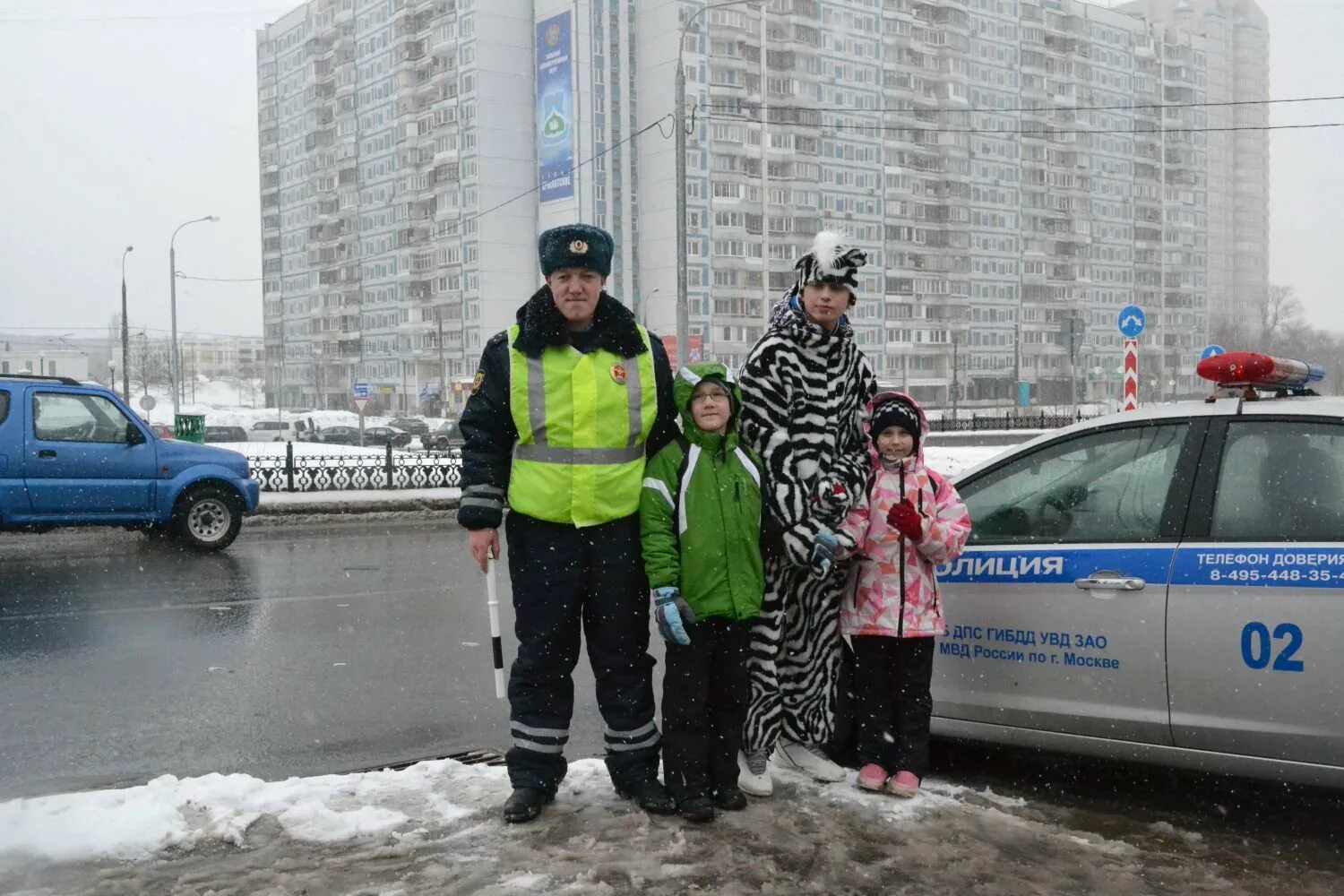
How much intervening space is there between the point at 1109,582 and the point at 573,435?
2011mm

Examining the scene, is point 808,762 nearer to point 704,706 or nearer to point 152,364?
point 704,706

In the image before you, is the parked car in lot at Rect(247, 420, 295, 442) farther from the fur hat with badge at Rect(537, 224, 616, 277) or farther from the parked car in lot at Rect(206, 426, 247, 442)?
the fur hat with badge at Rect(537, 224, 616, 277)

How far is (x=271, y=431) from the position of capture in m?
52.3

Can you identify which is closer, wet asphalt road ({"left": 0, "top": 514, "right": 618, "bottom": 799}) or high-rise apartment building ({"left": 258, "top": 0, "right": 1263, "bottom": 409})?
wet asphalt road ({"left": 0, "top": 514, "right": 618, "bottom": 799})

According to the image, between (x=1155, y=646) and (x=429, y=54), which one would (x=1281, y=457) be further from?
(x=429, y=54)

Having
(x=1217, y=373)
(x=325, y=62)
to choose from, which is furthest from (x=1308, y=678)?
(x=325, y=62)

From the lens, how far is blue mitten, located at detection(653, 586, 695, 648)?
13.0ft

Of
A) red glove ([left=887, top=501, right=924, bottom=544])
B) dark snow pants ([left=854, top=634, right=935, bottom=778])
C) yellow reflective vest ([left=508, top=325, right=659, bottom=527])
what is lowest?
dark snow pants ([left=854, top=634, right=935, bottom=778])

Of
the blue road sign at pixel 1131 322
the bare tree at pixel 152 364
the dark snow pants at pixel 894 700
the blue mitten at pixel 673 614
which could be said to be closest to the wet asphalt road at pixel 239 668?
the dark snow pants at pixel 894 700

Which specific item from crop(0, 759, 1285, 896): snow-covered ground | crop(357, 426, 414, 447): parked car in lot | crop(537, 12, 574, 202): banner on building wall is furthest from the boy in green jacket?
crop(537, 12, 574, 202): banner on building wall

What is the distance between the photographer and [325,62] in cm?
9281

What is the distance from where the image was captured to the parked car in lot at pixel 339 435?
160 feet

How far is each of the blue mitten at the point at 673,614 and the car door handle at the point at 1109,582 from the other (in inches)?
58.9

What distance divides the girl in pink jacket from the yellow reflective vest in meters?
0.91
